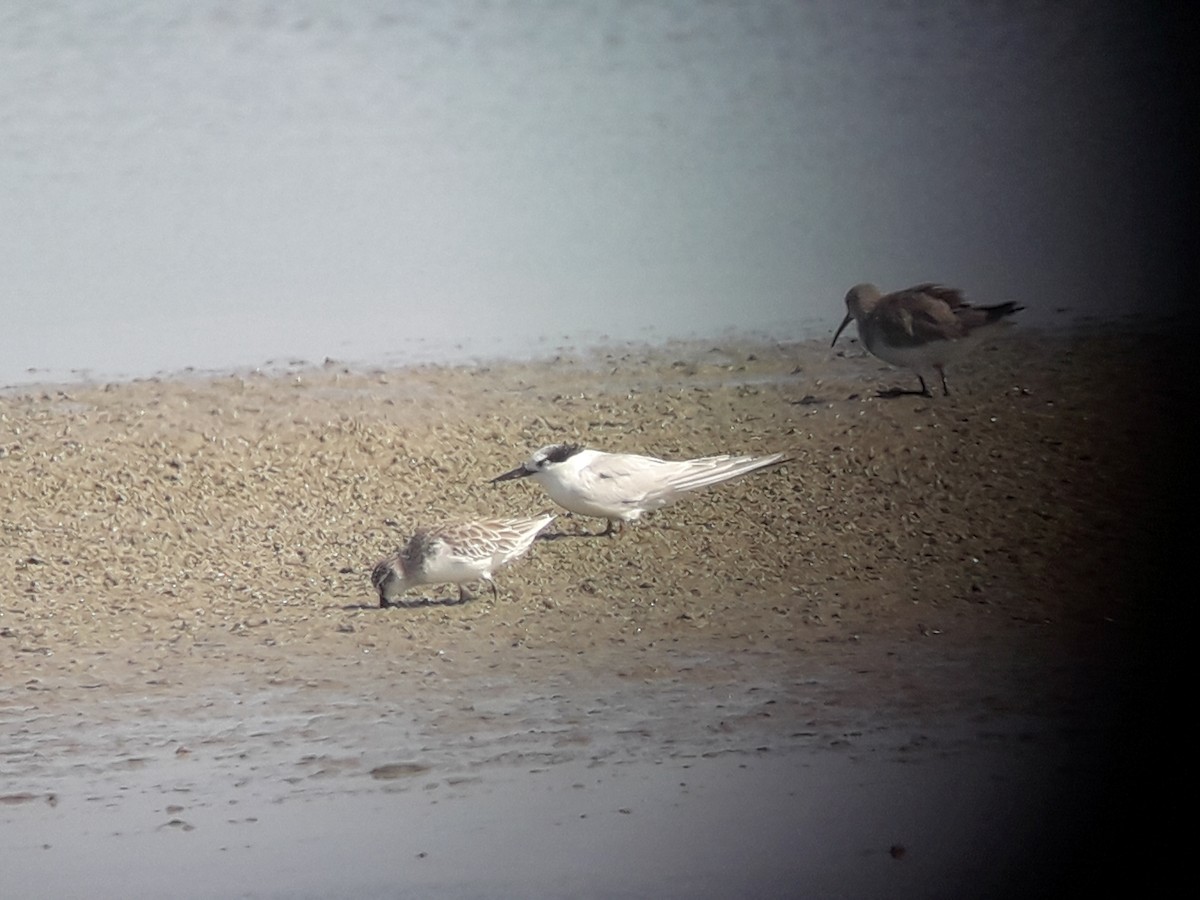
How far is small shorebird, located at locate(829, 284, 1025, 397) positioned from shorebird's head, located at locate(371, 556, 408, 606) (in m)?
0.99

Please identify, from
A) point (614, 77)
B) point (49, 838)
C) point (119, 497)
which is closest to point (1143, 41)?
point (614, 77)

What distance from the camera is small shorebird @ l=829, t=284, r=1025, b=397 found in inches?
112

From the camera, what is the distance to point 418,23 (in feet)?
8.96

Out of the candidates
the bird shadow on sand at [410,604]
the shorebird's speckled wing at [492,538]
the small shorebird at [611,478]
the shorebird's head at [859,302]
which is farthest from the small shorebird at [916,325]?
the bird shadow on sand at [410,604]

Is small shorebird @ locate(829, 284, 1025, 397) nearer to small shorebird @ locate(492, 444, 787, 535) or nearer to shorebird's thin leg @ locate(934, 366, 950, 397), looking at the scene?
shorebird's thin leg @ locate(934, 366, 950, 397)

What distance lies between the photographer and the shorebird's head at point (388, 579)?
8.63 feet

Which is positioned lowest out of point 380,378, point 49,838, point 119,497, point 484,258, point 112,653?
point 49,838

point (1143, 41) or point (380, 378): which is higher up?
point (1143, 41)

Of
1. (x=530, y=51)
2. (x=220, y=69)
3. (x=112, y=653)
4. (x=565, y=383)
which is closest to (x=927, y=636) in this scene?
(x=565, y=383)

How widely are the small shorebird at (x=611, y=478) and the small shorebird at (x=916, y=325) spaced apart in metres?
0.41

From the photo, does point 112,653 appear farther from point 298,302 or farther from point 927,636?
point 927,636

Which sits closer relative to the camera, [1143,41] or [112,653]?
[112,653]

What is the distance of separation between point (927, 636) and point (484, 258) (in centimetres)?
118

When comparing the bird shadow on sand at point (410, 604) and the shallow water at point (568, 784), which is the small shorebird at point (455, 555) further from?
the shallow water at point (568, 784)
